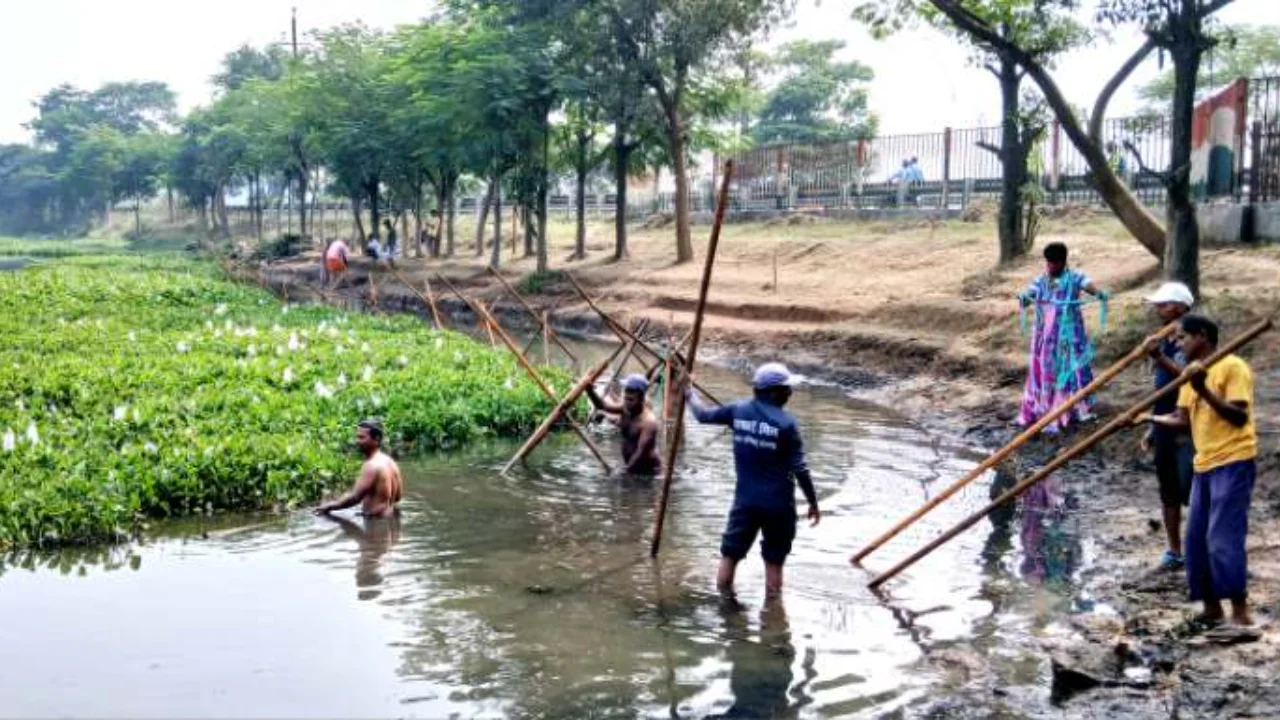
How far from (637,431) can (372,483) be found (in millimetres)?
3244

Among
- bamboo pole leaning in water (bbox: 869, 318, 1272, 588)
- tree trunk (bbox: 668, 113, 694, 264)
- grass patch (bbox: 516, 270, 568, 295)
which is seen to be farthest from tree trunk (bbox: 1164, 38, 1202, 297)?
grass patch (bbox: 516, 270, 568, 295)

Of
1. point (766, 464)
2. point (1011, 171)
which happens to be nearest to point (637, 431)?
point (766, 464)

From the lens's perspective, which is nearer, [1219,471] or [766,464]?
[1219,471]

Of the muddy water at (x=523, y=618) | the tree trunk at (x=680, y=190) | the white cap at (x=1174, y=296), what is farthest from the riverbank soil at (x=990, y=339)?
the white cap at (x=1174, y=296)

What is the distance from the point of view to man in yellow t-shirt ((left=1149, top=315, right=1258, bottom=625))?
7.25 meters

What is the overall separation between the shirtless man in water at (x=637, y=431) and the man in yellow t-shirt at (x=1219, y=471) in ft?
20.5

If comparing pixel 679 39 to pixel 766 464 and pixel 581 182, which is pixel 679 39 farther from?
pixel 766 464

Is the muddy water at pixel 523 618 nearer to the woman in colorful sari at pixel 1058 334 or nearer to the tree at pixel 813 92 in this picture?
the woman in colorful sari at pixel 1058 334

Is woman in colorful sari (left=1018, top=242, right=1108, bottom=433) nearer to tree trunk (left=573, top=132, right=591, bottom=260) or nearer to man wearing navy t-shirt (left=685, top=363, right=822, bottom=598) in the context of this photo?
man wearing navy t-shirt (left=685, top=363, right=822, bottom=598)

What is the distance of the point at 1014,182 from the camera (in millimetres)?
22016

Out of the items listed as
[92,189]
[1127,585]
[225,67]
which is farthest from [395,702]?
[92,189]

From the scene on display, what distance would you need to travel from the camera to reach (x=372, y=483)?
11.0 m

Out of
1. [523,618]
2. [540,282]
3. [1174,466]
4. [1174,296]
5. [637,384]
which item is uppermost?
[1174,296]

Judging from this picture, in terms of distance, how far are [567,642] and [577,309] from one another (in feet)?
74.9
